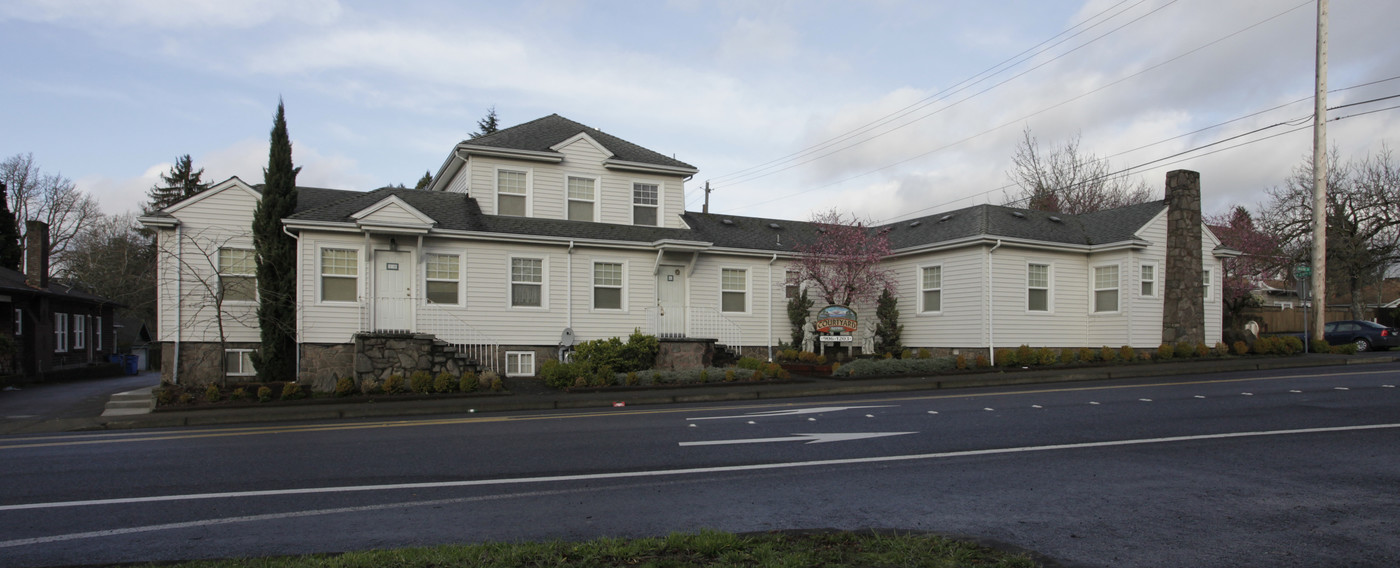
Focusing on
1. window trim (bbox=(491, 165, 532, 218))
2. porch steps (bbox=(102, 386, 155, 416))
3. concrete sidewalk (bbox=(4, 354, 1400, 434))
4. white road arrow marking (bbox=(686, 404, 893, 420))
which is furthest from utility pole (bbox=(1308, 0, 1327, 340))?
porch steps (bbox=(102, 386, 155, 416))

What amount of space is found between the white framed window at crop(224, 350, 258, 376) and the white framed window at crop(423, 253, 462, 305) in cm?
439

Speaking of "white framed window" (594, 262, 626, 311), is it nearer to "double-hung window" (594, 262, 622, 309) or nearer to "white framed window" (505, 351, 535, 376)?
"double-hung window" (594, 262, 622, 309)

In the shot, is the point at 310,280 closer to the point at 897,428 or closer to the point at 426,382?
the point at 426,382

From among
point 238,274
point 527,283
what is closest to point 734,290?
point 527,283

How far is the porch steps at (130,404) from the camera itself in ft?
52.4

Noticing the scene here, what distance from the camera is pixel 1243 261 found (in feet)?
117

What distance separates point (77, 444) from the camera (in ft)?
39.1

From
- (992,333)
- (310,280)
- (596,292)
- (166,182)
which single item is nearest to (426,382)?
(310,280)

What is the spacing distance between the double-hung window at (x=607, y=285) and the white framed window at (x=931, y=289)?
30.3 feet

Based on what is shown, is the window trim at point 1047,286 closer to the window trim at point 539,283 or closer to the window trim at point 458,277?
the window trim at point 539,283

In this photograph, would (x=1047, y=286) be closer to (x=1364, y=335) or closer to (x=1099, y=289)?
(x=1099, y=289)

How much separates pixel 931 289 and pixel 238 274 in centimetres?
1873

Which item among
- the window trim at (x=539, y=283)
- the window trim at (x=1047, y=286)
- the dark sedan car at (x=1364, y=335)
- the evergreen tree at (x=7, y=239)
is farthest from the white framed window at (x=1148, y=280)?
the evergreen tree at (x=7, y=239)

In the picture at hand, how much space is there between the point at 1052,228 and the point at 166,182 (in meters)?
57.2
